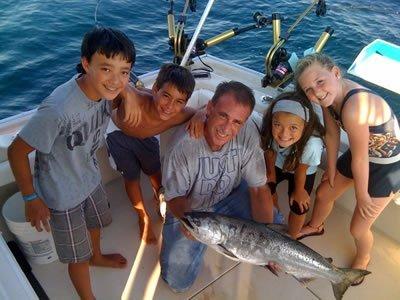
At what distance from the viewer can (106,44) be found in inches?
66.9

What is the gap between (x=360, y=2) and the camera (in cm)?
927

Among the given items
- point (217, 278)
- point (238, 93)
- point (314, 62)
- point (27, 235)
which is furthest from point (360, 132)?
point (27, 235)

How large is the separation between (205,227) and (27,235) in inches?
48.6

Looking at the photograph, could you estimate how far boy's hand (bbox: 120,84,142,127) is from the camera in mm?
2169

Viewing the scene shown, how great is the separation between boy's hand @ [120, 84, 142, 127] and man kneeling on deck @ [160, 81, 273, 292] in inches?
12.0

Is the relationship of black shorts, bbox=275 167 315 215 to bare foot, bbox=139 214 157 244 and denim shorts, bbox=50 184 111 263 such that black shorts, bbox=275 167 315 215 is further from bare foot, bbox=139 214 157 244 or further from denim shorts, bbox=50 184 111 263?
denim shorts, bbox=50 184 111 263

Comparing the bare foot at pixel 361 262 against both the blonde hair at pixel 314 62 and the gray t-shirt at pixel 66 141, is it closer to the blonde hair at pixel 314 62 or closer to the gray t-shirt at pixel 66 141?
the blonde hair at pixel 314 62

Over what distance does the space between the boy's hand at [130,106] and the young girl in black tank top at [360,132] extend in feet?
3.47

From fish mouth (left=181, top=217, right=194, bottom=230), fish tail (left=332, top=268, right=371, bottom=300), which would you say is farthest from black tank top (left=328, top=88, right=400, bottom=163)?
fish mouth (left=181, top=217, right=194, bottom=230)

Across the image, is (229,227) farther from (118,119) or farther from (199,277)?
(118,119)

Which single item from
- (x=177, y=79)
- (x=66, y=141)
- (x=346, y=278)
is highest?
(x=177, y=79)

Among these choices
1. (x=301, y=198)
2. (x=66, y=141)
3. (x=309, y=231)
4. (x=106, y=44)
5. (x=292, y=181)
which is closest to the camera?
(x=106, y=44)

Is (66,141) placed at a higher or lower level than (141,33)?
higher

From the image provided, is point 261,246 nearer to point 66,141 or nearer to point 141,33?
point 66,141
